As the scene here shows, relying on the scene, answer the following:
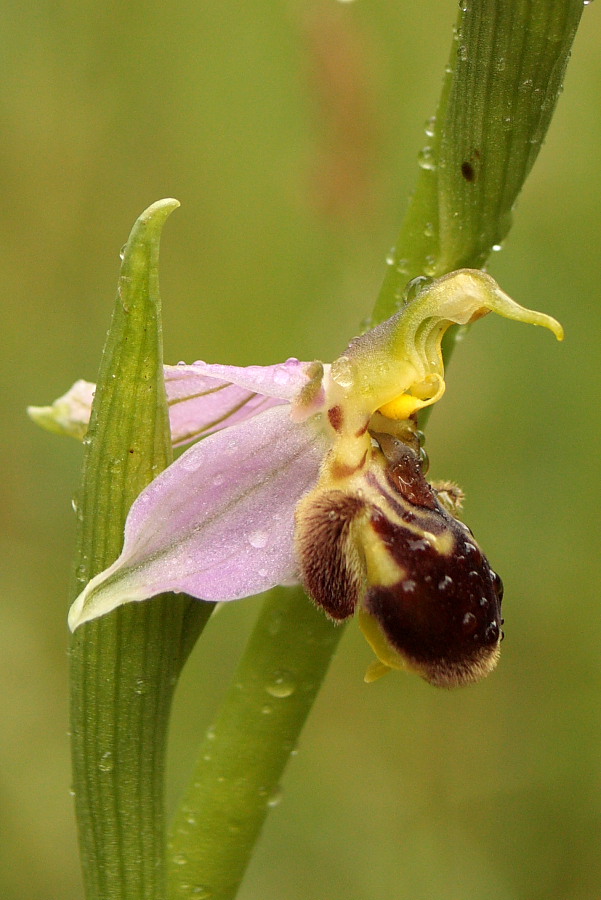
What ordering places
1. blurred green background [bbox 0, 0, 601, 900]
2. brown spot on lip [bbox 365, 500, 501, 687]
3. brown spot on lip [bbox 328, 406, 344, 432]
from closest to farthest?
brown spot on lip [bbox 365, 500, 501, 687] → brown spot on lip [bbox 328, 406, 344, 432] → blurred green background [bbox 0, 0, 601, 900]

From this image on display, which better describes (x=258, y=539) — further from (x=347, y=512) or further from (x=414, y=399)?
(x=414, y=399)

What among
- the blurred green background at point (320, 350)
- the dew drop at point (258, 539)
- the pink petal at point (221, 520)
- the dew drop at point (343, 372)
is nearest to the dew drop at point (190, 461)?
the pink petal at point (221, 520)

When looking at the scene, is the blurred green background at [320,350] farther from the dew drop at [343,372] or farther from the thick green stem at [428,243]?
the dew drop at [343,372]

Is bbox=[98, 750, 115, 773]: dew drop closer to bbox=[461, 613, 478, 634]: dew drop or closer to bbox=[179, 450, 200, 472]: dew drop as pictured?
bbox=[179, 450, 200, 472]: dew drop

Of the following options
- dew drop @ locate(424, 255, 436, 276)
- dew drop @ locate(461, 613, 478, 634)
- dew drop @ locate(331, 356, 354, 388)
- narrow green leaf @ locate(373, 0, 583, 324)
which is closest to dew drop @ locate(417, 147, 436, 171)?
narrow green leaf @ locate(373, 0, 583, 324)

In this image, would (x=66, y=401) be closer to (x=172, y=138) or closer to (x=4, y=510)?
(x=4, y=510)

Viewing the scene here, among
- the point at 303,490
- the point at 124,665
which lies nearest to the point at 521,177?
the point at 303,490
